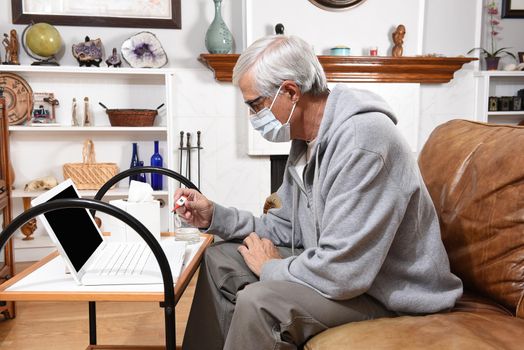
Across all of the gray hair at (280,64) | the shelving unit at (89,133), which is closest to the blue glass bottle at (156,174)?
the shelving unit at (89,133)

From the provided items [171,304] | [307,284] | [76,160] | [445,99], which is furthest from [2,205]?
[445,99]

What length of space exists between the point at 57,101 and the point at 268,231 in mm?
2280

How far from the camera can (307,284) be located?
1.14m

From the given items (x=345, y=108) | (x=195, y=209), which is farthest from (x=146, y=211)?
(x=345, y=108)

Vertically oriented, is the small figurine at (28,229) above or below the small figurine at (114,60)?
below

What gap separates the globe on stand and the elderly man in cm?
215

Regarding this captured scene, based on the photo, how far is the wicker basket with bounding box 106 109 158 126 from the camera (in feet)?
10.2

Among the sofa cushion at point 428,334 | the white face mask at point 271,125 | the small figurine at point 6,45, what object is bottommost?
the sofa cushion at point 428,334

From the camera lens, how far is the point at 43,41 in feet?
9.92

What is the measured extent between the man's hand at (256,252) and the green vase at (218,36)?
6.50ft

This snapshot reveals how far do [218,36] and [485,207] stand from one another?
2.34 metres

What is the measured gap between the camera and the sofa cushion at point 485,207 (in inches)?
46.8

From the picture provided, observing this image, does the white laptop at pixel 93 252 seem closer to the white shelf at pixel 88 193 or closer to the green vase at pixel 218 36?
the white shelf at pixel 88 193

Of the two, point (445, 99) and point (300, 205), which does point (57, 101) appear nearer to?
point (300, 205)
